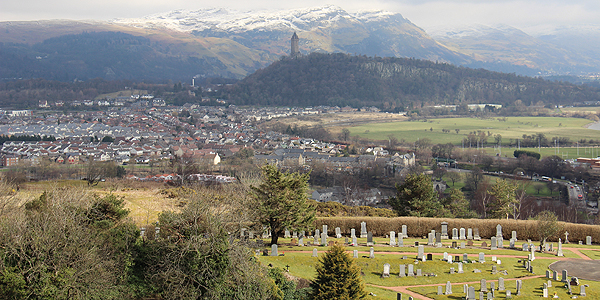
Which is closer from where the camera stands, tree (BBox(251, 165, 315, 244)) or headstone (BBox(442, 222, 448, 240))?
tree (BBox(251, 165, 315, 244))

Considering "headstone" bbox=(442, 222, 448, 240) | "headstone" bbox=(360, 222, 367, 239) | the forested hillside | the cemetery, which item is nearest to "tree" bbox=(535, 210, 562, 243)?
the cemetery

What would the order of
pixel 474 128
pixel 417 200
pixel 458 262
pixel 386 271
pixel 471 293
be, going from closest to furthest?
pixel 471 293 < pixel 386 271 < pixel 458 262 < pixel 417 200 < pixel 474 128

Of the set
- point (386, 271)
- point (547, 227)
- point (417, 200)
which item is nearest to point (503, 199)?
point (417, 200)

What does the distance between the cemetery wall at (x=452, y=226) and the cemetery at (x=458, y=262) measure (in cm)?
6

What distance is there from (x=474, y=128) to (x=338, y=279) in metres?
106

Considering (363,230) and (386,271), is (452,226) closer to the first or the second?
(363,230)

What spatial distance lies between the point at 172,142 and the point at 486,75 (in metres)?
139

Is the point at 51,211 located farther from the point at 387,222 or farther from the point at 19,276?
the point at 387,222

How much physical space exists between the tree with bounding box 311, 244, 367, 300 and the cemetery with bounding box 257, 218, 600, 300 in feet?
5.65

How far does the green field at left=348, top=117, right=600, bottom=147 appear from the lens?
99.6m

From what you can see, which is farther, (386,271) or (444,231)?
(444,231)

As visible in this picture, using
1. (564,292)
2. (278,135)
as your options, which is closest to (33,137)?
(278,135)

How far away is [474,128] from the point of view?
375 feet

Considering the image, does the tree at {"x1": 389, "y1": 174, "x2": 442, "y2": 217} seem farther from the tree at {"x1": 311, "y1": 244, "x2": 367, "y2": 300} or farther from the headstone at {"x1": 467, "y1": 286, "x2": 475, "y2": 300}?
the tree at {"x1": 311, "y1": 244, "x2": 367, "y2": 300}
